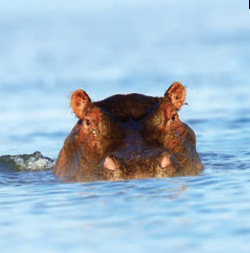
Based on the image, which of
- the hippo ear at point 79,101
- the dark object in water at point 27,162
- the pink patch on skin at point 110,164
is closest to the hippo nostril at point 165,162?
the pink patch on skin at point 110,164

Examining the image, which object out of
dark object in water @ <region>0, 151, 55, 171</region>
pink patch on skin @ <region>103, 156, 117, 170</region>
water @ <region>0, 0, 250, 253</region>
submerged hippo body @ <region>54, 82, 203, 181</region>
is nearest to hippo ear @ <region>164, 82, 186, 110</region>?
submerged hippo body @ <region>54, 82, 203, 181</region>

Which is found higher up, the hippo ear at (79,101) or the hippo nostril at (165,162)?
the hippo ear at (79,101)

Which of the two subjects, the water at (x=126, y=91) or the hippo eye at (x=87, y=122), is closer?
the water at (x=126, y=91)

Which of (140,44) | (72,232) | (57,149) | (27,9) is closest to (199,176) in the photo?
(72,232)

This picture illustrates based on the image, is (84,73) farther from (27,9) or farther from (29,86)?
(27,9)

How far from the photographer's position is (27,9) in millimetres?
44031

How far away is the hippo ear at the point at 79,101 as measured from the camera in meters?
12.3

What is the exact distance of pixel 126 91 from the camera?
68.6 ft

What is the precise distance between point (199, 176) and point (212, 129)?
648 cm

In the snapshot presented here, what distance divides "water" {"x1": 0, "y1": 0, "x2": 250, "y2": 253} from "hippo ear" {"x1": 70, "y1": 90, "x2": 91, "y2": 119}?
758mm

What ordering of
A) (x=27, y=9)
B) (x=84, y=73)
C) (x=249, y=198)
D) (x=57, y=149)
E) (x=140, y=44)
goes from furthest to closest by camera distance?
(x=27, y=9) → (x=140, y=44) → (x=84, y=73) → (x=57, y=149) → (x=249, y=198)

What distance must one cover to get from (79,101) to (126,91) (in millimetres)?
8615

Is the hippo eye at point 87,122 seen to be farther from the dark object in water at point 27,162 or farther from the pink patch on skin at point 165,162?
the dark object in water at point 27,162

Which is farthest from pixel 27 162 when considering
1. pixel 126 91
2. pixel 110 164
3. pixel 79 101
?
pixel 126 91
